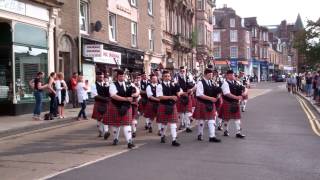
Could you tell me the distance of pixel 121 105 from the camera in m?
12.6

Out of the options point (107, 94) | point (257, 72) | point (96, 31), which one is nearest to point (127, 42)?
point (96, 31)

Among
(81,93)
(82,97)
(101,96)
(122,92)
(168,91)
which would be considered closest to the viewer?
(122,92)

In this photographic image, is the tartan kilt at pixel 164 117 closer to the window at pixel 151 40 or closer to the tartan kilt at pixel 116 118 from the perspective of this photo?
the tartan kilt at pixel 116 118

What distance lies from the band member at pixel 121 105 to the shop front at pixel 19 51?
9.67 meters

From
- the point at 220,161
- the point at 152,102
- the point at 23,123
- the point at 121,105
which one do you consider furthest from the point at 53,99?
the point at 220,161

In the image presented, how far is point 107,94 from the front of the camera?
14.4m

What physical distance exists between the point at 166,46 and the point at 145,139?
101 ft

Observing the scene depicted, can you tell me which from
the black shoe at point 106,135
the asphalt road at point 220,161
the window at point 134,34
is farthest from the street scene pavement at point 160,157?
the window at point 134,34

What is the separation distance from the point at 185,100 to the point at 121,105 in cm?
399

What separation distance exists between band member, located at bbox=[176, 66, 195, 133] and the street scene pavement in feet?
3.49

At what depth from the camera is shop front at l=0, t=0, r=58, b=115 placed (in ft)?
70.9

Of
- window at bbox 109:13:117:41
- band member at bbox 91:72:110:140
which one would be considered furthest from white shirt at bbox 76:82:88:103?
window at bbox 109:13:117:41

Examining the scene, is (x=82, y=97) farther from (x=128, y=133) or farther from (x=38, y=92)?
(x=128, y=133)

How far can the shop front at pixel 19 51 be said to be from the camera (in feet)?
70.9
